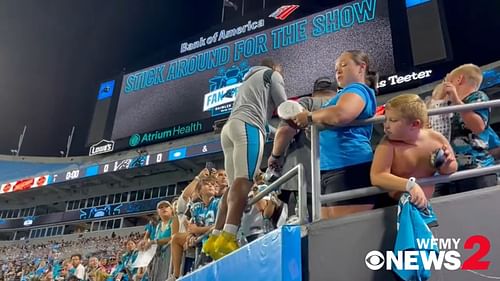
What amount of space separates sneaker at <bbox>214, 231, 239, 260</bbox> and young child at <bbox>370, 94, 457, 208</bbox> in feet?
3.33

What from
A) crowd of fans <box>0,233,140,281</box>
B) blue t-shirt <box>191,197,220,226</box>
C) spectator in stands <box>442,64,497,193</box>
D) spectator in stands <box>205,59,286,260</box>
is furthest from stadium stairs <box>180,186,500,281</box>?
crowd of fans <box>0,233,140,281</box>

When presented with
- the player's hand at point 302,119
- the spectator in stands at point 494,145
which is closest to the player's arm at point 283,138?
the player's hand at point 302,119

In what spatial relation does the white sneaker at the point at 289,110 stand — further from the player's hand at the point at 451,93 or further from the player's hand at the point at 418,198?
the player's hand at the point at 451,93

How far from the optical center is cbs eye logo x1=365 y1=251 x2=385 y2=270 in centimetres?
200

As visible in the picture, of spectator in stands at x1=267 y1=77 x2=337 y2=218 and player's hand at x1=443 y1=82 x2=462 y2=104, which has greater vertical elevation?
player's hand at x1=443 y1=82 x2=462 y2=104

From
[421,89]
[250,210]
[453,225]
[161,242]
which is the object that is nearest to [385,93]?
[421,89]

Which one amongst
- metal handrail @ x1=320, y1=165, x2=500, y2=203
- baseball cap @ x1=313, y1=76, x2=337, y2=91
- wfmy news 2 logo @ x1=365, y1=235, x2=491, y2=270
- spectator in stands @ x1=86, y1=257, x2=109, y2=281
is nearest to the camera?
A: wfmy news 2 logo @ x1=365, y1=235, x2=491, y2=270

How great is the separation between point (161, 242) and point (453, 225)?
11.5 feet

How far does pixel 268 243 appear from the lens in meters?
2.19

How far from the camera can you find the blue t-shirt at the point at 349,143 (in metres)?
2.41

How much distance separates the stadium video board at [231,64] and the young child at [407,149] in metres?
12.5

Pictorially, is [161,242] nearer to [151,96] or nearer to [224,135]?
[224,135]

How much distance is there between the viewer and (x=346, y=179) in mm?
2348

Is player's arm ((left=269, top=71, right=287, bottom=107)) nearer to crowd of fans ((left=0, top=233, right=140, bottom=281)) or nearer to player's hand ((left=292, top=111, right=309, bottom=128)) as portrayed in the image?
player's hand ((left=292, top=111, right=309, bottom=128))
